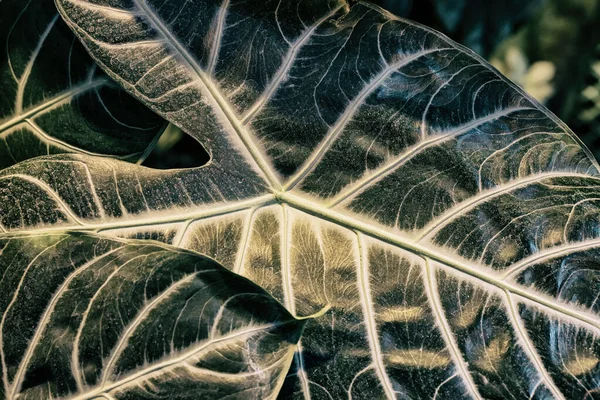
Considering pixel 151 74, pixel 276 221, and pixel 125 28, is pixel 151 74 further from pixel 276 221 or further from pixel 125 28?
pixel 276 221

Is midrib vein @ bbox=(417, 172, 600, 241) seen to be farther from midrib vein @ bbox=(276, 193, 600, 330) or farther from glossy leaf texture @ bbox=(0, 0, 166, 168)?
glossy leaf texture @ bbox=(0, 0, 166, 168)

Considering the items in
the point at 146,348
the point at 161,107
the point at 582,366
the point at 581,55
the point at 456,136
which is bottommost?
the point at 146,348

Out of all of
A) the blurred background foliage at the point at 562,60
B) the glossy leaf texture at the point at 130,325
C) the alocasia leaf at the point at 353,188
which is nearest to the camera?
the glossy leaf texture at the point at 130,325

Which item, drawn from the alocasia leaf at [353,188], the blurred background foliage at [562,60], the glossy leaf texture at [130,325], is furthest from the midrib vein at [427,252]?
the blurred background foliage at [562,60]

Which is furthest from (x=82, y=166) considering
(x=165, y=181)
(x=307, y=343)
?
(x=307, y=343)

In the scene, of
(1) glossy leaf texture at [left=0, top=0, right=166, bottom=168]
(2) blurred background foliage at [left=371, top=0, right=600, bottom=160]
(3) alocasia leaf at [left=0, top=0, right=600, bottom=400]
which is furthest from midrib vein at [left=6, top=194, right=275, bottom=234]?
(2) blurred background foliage at [left=371, top=0, right=600, bottom=160]

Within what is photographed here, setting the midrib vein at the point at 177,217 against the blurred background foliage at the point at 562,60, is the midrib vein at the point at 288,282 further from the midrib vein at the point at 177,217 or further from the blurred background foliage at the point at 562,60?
the blurred background foliage at the point at 562,60

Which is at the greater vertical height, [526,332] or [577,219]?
[577,219]

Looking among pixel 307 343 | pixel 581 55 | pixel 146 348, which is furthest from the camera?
pixel 581 55
